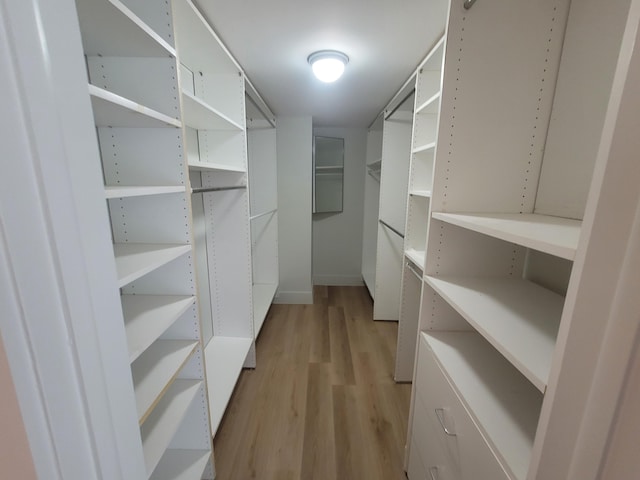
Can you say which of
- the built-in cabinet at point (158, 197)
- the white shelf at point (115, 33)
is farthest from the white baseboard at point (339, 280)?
the white shelf at point (115, 33)

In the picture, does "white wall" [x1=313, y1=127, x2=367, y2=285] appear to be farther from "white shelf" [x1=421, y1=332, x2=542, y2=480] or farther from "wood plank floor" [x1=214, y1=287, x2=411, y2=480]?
"white shelf" [x1=421, y1=332, x2=542, y2=480]

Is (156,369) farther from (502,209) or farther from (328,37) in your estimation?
(328,37)

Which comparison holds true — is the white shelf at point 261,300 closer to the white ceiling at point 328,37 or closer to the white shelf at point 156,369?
the white shelf at point 156,369

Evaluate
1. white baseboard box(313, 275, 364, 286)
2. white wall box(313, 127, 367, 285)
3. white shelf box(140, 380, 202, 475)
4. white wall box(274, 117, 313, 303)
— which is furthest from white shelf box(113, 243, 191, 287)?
white baseboard box(313, 275, 364, 286)

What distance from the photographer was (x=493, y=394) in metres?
0.90

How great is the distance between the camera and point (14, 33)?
0.38 metres

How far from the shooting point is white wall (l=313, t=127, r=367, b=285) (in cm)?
373

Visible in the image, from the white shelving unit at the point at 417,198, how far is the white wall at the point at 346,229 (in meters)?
2.01

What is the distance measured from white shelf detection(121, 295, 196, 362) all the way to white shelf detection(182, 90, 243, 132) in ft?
2.92

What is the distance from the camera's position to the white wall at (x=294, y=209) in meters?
3.08

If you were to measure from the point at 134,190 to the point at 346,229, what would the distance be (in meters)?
3.35

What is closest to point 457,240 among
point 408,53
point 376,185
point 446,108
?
point 446,108

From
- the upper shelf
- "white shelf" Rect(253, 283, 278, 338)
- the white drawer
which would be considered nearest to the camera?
the white drawer

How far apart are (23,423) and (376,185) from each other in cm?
365
